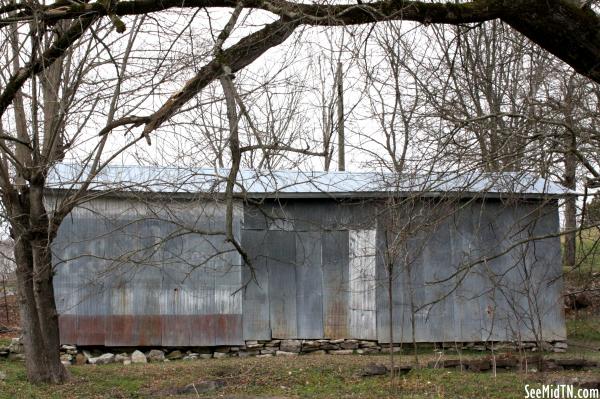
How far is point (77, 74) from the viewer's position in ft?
32.1

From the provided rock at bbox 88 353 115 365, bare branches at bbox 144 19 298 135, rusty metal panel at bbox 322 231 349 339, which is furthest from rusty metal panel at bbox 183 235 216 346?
bare branches at bbox 144 19 298 135

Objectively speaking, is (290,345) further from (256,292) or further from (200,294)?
(200,294)

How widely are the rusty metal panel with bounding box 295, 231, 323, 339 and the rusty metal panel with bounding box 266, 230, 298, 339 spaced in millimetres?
102

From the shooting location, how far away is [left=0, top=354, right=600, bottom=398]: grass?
9.51 m

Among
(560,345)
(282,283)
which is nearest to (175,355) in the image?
(282,283)

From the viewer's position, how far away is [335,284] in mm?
14695

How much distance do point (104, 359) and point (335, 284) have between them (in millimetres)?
4745

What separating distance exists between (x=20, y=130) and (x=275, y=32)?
20.2 ft

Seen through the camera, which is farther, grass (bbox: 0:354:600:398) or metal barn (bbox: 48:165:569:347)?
metal barn (bbox: 48:165:569:347)

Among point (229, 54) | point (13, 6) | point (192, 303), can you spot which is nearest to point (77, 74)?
point (13, 6)

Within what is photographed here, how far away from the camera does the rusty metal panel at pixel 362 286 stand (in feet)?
48.1

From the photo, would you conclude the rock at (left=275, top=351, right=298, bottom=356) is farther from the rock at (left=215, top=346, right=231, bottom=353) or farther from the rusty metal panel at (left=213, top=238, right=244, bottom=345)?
the rock at (left=215, top=346, right=231, bottom=353)

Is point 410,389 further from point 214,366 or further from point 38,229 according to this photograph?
point 38,229

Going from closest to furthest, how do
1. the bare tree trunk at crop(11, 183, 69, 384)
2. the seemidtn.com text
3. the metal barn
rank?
the seemidtn.com text
the bare tree trunk at crop(11, 183, 69, 384)
the metal barn
